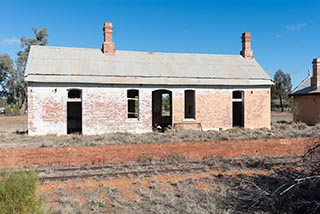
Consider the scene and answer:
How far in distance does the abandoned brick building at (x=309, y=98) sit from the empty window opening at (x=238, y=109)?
20.1 feet

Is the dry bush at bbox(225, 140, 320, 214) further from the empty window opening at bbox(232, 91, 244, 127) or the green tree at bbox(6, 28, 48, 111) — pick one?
the green tree at bbox(6, 28, 48, 111)

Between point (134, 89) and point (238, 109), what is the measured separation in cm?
921

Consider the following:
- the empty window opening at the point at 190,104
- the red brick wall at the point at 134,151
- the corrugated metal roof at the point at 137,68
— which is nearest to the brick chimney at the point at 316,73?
the corrugated metal roof at the point at 137,68

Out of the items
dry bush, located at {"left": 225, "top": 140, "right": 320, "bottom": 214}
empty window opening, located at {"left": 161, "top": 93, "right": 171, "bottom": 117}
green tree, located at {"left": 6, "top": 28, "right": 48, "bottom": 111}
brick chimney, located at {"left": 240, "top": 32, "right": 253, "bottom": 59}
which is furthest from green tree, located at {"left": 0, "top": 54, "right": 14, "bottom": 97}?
dry bush, located at {"left": 225, "top": 140, "right": 320, "bottom": 214}

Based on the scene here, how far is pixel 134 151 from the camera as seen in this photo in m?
12.1

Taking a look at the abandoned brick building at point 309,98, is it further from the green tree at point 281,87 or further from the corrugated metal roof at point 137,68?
the green tree at point 281,87

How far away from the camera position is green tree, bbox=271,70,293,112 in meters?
58.5

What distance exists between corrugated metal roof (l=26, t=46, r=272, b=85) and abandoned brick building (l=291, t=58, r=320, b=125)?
465 centimetres

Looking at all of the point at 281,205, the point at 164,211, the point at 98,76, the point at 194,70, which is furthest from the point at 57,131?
the point at 281,205

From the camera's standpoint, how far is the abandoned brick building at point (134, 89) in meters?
18.8

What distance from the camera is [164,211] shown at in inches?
268

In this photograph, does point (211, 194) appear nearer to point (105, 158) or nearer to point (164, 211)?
point (164, 211)

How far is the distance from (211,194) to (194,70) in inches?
606

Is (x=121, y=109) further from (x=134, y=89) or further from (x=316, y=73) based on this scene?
(x=316, y=73)
